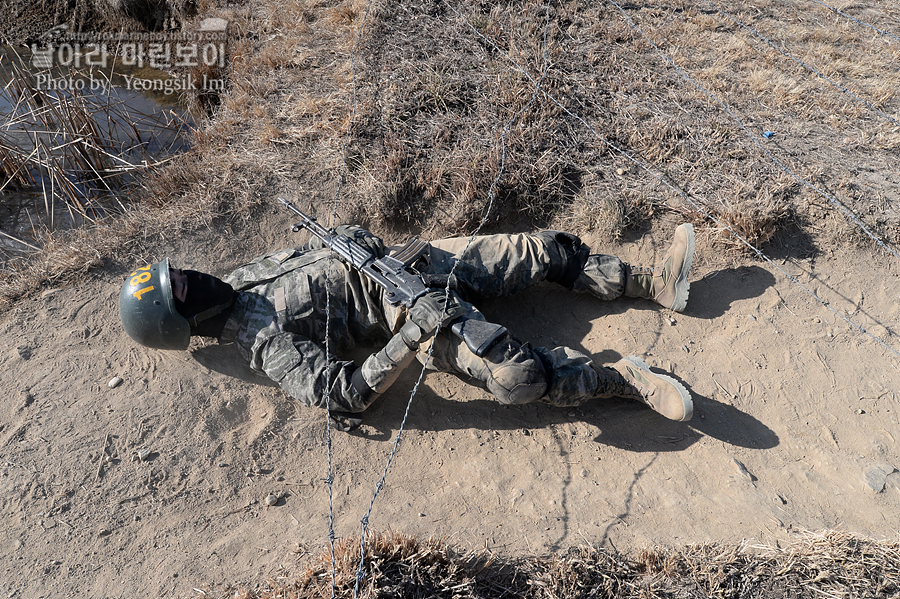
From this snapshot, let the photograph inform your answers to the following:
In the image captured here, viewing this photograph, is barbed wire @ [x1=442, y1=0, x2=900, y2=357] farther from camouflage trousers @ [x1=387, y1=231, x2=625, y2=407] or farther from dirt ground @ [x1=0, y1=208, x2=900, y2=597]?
camouflage trousers @ [x1=387, y1=231, x2=625, y2=407]

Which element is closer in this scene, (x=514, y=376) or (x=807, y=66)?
(x=514, y=376)

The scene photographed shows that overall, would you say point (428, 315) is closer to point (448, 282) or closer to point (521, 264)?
point (448, 282)

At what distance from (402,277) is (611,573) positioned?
2.10m

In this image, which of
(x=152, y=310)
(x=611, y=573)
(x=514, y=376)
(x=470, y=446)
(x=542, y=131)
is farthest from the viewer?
(x=542, y=131)

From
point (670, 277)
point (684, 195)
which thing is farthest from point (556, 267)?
point (684, 195)

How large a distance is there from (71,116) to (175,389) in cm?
344

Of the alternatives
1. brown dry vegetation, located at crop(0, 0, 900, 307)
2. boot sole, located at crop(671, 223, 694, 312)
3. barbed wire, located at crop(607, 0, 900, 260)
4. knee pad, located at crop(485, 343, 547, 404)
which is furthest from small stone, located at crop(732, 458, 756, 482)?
barbed wire, located at crop(607, 0, 900, 260)

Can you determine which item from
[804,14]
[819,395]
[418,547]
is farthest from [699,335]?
[804,14]

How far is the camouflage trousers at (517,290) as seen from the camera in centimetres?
329

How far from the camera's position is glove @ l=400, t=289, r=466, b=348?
330 cm

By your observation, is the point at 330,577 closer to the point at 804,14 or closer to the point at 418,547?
the point at 418,547

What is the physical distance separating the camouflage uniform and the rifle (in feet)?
0.29

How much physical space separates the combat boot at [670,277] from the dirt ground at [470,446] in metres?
0.16

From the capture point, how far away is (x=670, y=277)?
406 cm
